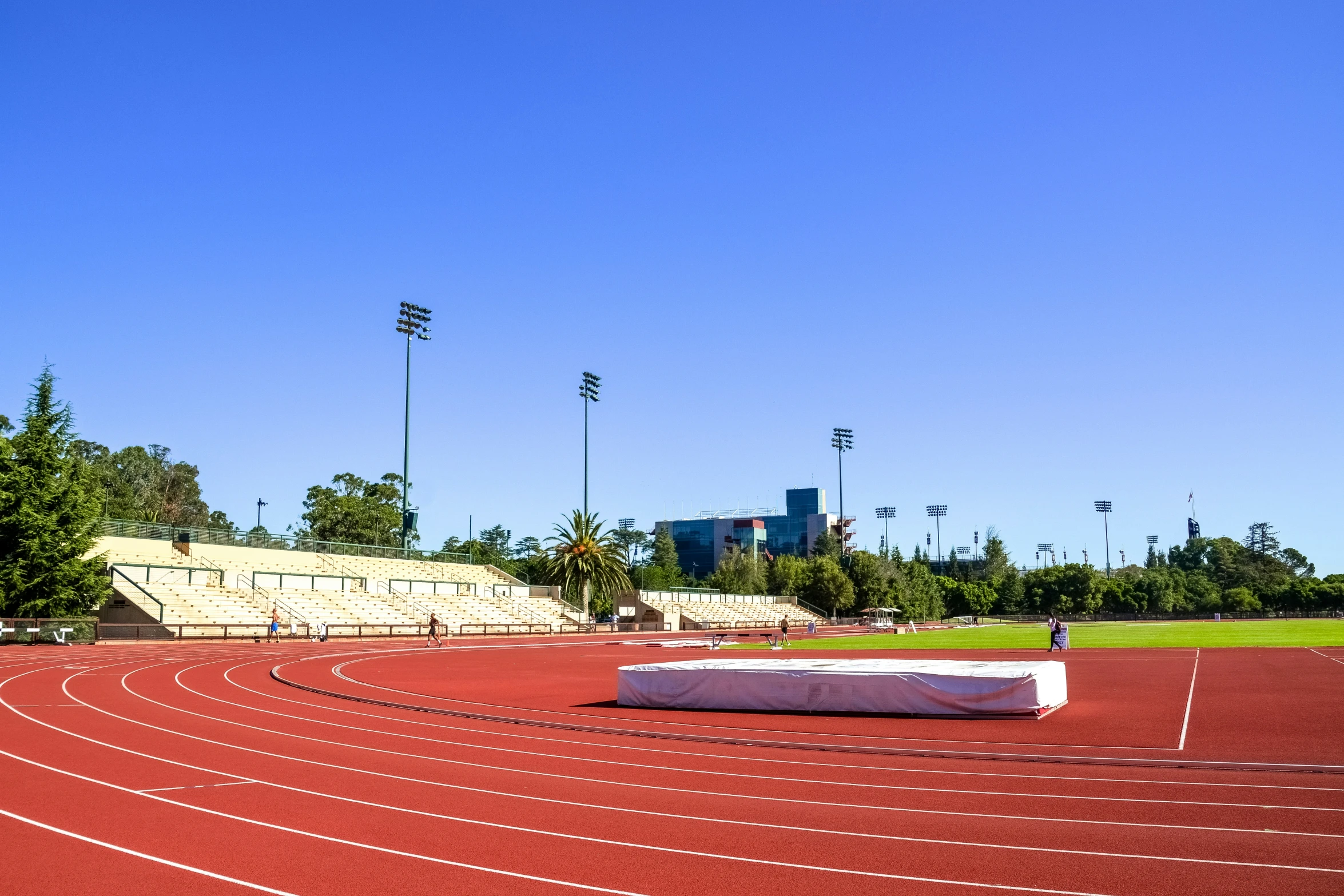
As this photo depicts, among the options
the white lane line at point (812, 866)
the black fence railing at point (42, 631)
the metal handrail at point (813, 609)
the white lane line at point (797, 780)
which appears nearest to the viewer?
the white lane line at point (812, 866)

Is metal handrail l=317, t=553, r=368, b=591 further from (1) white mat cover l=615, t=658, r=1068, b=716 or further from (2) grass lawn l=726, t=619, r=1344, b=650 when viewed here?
(1) white mat cover l=615, t=658, r=1068, b=716

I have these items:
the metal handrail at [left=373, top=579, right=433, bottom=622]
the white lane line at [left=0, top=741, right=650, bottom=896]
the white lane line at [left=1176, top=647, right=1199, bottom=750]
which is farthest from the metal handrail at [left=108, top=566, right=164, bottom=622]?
the white lane line at [left=1176, top=647, right=1199, bottom=750]

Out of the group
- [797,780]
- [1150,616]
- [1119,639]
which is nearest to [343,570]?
[1119,639]

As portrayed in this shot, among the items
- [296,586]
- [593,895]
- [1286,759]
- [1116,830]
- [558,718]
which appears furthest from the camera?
[296,586]

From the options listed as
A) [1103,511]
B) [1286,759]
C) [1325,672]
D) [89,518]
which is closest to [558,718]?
[1286,759]

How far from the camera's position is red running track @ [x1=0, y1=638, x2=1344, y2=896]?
8.40 metres

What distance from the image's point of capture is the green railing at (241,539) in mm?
59219

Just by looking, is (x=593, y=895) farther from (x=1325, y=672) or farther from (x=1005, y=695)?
(x=1325, y=672)

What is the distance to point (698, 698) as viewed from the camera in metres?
21.6

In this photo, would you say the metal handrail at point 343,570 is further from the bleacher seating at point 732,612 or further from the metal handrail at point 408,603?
the bleacher seating at point 732,612

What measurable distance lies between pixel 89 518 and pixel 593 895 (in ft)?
174

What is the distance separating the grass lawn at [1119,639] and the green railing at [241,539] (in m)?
32.6

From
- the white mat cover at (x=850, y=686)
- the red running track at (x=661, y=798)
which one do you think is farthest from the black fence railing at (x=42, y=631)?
the white mat cover at (x=850, y=686)

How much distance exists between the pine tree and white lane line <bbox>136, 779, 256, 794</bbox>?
41.2 metres
